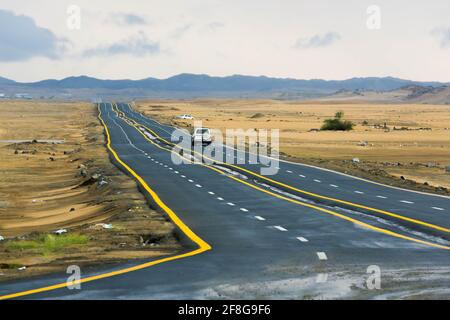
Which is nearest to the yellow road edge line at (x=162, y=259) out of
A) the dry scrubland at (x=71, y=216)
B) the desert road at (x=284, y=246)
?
the desert road at (x=284, y=246)

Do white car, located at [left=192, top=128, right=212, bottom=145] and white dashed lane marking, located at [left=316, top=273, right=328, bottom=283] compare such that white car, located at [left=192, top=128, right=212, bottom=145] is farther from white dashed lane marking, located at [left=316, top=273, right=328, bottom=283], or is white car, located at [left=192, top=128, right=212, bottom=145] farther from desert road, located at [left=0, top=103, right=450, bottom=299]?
white dashed lane marking, located at [left=316, top=273, right=328, bottom=283]

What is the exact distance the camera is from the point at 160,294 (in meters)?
12.9

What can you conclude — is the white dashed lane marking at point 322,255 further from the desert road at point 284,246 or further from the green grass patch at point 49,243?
the green grass patch at point 49,243

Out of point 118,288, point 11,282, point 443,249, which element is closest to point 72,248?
point 11,282

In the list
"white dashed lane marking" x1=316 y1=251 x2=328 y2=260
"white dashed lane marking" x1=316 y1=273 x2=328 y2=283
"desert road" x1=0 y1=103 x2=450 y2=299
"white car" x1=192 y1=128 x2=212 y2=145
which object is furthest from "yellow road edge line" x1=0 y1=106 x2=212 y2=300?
"white car" x1=192 y1=128 x2=212 y2=145

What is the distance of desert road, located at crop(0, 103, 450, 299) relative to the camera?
13.4m

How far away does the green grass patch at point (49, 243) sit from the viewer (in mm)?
20562

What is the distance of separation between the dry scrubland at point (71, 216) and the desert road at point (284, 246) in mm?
1051

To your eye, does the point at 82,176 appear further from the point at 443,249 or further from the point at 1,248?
the point at 443,249

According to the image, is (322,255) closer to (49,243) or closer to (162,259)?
(162,259)

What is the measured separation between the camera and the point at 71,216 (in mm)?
30469

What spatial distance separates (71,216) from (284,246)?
1297 cm

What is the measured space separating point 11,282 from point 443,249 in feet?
Result: 31.8
